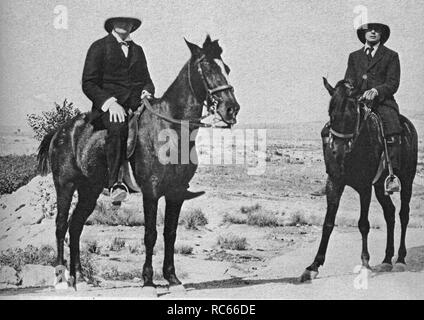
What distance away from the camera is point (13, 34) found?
27.7 feet

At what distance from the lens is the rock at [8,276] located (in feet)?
27.1

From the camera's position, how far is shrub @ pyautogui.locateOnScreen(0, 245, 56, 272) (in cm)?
820

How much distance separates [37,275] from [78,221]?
2.95 feet

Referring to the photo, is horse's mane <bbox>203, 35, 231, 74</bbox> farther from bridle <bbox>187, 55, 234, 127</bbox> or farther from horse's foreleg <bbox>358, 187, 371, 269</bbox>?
horse's foreleg <bbox>358, 187, 371, 269</bbox>

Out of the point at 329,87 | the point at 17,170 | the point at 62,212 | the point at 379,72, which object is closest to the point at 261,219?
the point at 329,87

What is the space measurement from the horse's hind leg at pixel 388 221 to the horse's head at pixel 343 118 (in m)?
0.71

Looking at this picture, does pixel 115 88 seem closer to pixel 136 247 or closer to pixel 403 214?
pixel 136 247

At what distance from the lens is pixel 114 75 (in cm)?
775

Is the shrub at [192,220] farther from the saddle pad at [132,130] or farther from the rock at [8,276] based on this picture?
the rock at [8,276]

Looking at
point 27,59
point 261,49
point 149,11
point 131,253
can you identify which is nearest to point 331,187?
point 261,49

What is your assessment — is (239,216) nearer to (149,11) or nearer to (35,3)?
(149,11)

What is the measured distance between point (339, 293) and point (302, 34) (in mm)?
3332

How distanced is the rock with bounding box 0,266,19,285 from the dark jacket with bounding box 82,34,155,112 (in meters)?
2.35

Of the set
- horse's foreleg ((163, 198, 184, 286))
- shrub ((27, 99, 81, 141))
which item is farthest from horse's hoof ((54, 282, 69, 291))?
shrub ((27, 99, 81, 141))
